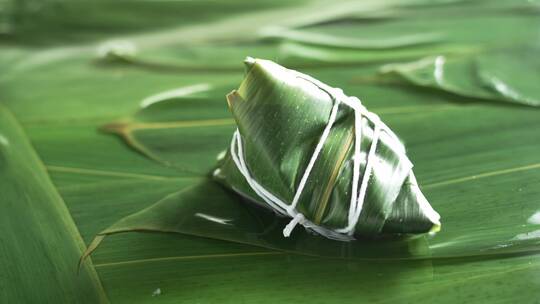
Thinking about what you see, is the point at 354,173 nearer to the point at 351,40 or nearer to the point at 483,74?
the point at 483,74

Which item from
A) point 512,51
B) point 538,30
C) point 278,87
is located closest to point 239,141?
point 278,87

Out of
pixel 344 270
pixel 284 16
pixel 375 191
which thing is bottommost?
pixel 344 270

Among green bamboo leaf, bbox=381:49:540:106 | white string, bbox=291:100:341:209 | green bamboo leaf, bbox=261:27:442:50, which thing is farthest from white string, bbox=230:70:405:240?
green bamboo leaf, bbox=261:27:442:50

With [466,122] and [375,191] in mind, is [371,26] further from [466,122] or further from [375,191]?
[375,191]

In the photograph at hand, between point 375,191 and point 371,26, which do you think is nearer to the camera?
point 375,191

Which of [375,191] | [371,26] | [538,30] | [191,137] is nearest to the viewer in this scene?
[375,191]

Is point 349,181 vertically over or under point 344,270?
over
